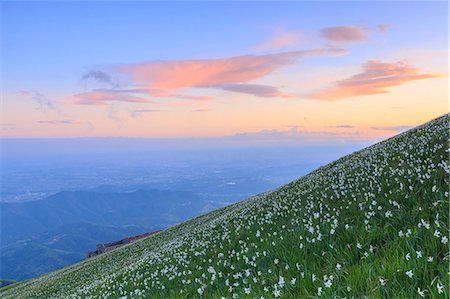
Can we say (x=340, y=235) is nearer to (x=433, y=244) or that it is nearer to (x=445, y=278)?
(x=433, y=244)

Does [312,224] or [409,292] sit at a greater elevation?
[409,292]

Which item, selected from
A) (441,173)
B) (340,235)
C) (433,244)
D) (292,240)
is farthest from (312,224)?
(433,244)

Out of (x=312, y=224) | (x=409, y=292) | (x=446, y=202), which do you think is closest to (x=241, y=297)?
(x=409, y=292)

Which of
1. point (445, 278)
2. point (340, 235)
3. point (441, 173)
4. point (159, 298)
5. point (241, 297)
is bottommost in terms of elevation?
point (159, 298)

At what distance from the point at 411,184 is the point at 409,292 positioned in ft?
19.9

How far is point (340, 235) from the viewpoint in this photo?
7680mm

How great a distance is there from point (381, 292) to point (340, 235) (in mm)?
3288

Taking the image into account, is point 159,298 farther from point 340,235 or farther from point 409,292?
point 409,292

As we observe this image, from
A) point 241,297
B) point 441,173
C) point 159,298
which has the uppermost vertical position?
point 441,173

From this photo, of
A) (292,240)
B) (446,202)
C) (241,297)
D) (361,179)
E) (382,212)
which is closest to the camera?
(241,297)

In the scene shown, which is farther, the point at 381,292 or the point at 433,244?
the point at 433,244

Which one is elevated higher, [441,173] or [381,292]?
[441,173]

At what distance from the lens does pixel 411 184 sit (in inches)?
368

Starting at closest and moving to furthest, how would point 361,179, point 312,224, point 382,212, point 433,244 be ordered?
point 433,244, point 382,212, point 312,224, point 361,179
